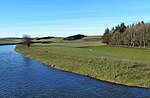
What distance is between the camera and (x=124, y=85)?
3816cm

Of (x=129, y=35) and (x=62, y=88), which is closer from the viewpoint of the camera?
(x=62, y=88)

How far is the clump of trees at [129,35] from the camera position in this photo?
11825cm

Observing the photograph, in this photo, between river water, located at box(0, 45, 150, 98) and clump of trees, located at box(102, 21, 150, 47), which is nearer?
river water, located at box(0, 45, 150, 98)

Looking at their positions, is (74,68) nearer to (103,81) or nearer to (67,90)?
(103,81)

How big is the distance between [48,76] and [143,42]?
79.5m

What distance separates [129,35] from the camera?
128250mm

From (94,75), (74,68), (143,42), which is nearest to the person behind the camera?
(94,75)

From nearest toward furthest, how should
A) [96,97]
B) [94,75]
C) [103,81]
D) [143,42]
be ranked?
[96,97], [103,81], [94,75], [143,42]

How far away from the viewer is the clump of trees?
11825 centimetres

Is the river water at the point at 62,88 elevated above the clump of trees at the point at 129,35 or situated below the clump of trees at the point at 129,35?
below

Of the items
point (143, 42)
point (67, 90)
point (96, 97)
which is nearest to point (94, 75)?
point (67, 90)

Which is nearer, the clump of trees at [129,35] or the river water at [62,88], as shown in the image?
the river water at [62,88]

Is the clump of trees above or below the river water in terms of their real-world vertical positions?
above

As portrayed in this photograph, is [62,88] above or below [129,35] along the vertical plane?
below
